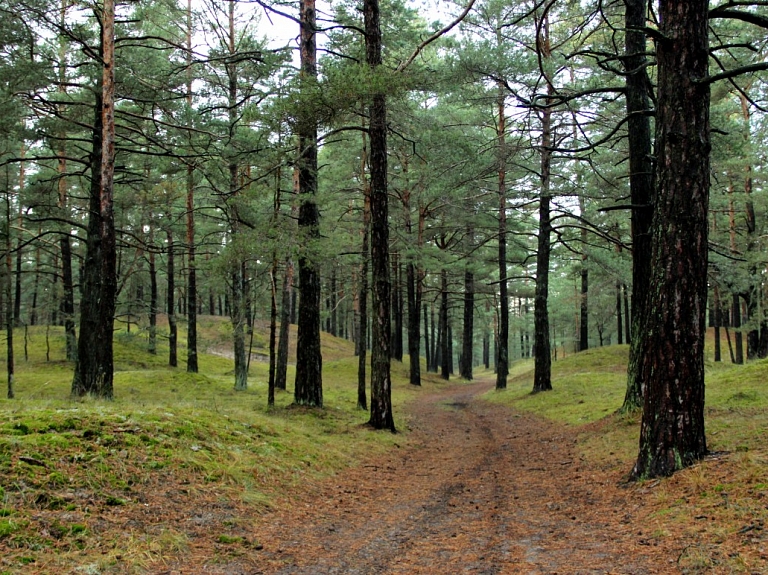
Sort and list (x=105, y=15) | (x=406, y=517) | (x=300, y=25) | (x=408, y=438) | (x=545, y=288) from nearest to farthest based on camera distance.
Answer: (x=406, y=517), (x=105, y=15), (x=408, y=438), (x=300, y=25), (x=545, y=288)

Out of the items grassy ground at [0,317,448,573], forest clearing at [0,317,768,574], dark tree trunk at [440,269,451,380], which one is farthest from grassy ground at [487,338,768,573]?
dark tree trunk at [440,269,451,380]

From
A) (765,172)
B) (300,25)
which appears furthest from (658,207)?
(765,172)

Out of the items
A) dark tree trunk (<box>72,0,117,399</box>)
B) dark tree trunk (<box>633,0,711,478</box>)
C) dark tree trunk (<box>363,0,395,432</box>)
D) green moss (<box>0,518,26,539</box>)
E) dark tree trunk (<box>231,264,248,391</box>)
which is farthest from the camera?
dark tree trunk (<box>231,264,248,391</box>)

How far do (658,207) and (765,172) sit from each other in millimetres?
19742

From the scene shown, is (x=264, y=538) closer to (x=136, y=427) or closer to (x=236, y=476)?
(x=236, y=476)

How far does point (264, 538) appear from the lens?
14.0 feet

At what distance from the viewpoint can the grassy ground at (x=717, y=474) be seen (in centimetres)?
340

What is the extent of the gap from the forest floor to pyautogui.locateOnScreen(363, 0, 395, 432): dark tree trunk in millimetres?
2156

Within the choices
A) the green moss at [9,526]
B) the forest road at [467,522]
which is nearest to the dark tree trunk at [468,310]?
the forest road at [467,522]

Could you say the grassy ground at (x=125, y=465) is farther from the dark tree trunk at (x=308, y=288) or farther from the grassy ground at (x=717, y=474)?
the grassy ground at (x=717, y=474)

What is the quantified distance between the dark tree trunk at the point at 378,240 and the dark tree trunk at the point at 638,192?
464cm

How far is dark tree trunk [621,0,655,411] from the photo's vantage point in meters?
8.89

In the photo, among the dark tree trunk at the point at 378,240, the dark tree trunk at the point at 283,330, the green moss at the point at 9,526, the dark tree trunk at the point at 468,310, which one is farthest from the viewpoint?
the dark tree trunk at the point at 468,310

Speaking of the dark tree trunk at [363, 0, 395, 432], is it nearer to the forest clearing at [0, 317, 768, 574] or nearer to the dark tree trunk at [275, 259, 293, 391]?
the forest clearing at [0, 317, 768, 574]
